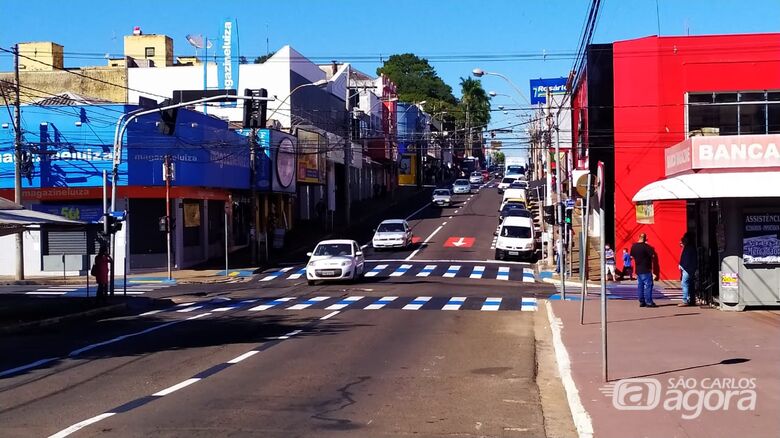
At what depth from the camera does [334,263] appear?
3359 cm

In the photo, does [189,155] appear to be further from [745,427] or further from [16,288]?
[745,427]

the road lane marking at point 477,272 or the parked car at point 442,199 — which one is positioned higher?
the parked car at point 442,199

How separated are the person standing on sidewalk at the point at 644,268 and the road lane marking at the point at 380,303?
731 cm

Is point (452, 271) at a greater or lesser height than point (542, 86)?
lesser

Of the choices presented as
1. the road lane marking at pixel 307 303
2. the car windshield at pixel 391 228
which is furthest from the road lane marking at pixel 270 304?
the car windshield at pixel 391 228

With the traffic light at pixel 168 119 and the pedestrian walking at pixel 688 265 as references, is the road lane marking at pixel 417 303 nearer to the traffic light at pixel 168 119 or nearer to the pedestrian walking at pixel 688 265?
the pedestrian walking at pixel 688 265

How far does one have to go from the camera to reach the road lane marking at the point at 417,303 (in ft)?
83.4

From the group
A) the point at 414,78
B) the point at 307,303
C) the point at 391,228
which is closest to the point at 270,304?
the point at 307,303

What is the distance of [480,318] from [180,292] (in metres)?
15.1

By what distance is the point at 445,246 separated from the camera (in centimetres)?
5206

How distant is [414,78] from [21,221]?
12571cm

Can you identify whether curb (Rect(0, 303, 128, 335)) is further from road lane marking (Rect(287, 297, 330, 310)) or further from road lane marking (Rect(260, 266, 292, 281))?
road lane marking (Rect(260, 266, 292, 281))

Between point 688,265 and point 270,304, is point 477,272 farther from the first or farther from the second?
point 688,265

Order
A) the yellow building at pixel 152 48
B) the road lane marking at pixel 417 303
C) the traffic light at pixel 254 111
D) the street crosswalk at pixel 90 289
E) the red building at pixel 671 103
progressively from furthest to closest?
the yellow building at pixel 152 48 < the red building at pixel 671 103 < the street crosswalk at pixel 90 289 < the traffic light at pixel 254 111 < the road lane marking at pixel 417 303
